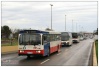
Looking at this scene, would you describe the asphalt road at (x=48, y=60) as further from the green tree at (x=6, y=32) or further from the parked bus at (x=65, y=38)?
the green tree at (x=6, y=32)

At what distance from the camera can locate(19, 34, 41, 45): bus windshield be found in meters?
21.8

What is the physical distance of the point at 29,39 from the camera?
2186cm

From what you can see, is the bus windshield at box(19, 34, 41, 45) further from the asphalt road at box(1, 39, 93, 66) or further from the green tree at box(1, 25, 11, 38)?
the green tree at box(1, 25, 11, 38)

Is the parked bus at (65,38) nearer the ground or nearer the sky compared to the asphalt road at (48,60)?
nearer the sky

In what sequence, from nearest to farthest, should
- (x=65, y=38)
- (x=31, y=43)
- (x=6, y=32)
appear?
(x=31, y=43), (x=65, y=38), (x=6, y=32)

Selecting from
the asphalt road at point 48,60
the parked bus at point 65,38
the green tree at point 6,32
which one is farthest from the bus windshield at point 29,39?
the green tree at point 6,32

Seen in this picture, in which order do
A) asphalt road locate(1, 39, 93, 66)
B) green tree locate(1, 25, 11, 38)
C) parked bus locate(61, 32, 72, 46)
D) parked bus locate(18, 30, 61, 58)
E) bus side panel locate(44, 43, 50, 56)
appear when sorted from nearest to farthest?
asphalt road locate(1, 39, 93, 66) → parked bus locate(18, 30, 61, 58) → bus side panel locate(44, 43, 50, 56) → parked bus locate(61, 32, 72, 46) → green tree locate(1, 25, 11, 38)

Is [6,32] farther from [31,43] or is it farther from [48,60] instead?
[48,60]

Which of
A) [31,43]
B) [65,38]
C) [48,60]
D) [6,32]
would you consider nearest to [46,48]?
[31,43]

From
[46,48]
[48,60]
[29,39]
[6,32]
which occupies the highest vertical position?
[6,32]

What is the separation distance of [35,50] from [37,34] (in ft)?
4.52

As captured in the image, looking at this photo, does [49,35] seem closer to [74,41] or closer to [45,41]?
[45,41]

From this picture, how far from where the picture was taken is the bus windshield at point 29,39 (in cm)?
2177

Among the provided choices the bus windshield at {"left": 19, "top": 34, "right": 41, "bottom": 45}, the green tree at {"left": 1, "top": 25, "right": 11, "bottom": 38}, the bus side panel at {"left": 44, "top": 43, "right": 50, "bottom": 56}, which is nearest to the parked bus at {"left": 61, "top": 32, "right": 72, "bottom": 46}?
the bus side panel at {"left": 44, "top": 43, "right": 50, "bottom": 56}
